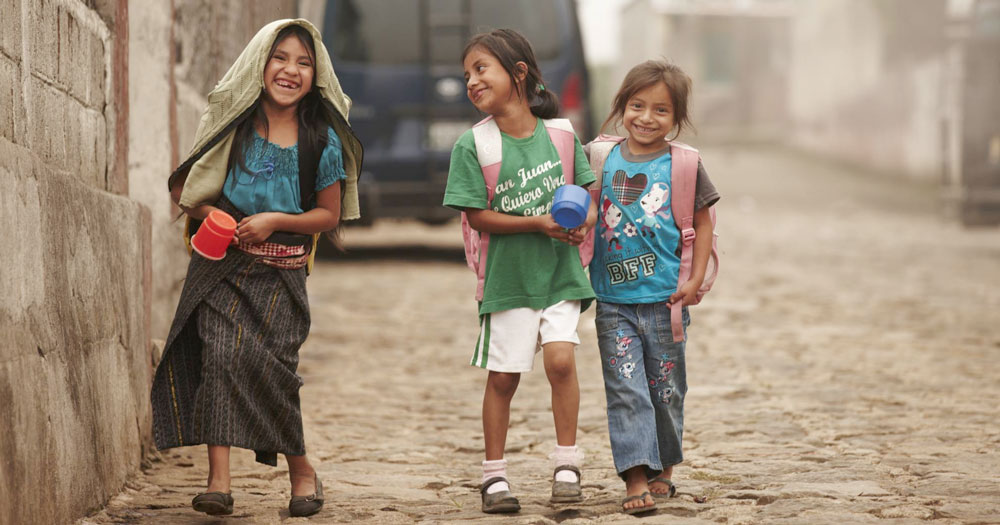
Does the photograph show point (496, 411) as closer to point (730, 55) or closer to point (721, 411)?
point (721, 411)

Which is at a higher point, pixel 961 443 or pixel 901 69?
pixel 901 69

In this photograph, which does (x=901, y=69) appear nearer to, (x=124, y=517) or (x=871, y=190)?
(x=871, y=190)

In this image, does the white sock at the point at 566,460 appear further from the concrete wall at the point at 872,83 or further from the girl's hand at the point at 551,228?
the concrete wall at the point at 872,83

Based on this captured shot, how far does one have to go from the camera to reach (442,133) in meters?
10.4

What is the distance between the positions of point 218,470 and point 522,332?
0.91 metres

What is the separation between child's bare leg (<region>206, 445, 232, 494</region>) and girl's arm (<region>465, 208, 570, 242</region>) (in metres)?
0.92

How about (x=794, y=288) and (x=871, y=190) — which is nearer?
(x=794, y=288)

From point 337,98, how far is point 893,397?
2945mm

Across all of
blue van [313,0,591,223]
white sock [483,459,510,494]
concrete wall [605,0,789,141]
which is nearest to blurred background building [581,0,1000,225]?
concrete wall [605,0,789,141]

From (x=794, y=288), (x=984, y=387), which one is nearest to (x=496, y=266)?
(x=984, y=387)

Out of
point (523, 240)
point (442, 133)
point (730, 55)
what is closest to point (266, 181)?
point (523, 240)

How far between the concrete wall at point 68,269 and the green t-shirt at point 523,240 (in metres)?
1.01

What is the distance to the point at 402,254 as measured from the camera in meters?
12.6

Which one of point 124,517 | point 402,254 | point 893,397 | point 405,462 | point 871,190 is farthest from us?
point 871,190
